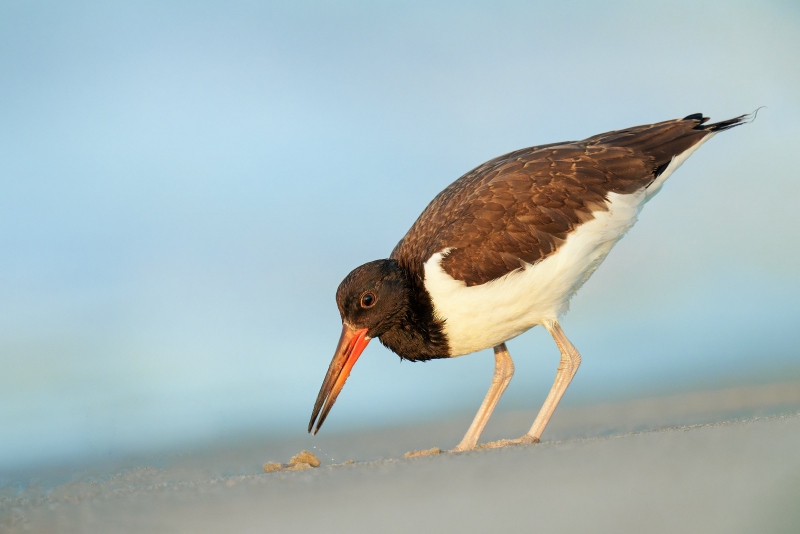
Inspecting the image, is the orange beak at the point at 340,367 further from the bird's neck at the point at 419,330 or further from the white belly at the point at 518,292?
the white belly at the point at 518,292

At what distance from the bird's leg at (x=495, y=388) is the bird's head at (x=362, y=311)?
1252 mm

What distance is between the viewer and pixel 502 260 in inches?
284

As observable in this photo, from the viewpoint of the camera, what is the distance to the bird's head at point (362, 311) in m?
7.53

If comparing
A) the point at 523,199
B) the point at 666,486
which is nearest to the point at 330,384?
the point at 523,199

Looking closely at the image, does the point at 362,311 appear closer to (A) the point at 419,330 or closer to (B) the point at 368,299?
(B) the point at 368,299

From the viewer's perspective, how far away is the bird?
7.27m

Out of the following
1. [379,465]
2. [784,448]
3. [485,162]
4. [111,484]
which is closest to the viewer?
[784,448]

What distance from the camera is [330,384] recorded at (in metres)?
7.75

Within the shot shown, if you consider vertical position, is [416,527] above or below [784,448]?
above

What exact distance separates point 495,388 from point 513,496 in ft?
11.0

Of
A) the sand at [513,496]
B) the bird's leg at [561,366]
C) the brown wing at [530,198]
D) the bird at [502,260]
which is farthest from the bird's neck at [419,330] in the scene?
the sand at [513,496]

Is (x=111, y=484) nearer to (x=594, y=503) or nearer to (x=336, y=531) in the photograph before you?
(x=336, y=531)

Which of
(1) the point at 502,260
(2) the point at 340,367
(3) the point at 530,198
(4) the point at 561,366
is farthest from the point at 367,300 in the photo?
(4) the point at 561,366

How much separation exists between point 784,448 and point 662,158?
363cm
